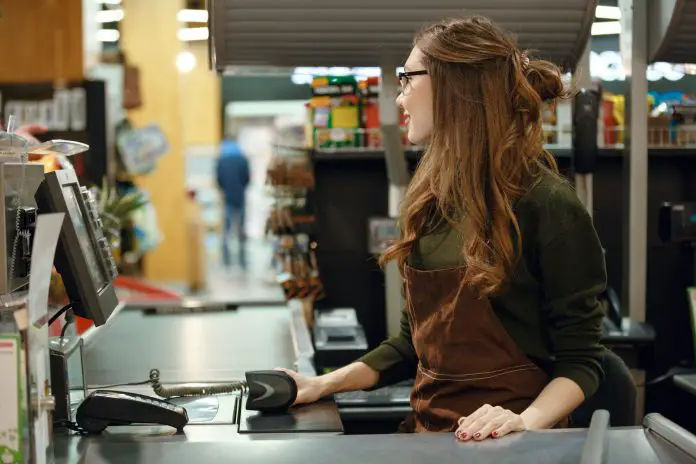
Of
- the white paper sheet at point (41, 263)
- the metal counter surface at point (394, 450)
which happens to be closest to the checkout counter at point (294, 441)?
the metal counter surface at point (394, 450)

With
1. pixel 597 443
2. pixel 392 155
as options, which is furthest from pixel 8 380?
pixel 392 155

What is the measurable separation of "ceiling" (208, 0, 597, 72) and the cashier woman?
0.77 metres

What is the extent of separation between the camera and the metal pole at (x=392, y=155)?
9.12 feet

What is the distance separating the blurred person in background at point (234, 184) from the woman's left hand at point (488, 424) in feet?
32.3

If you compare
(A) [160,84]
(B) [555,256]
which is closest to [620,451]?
(B) [555,256]

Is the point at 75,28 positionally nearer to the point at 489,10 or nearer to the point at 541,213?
the point at 489,10

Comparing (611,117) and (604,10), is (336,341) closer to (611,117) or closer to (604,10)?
(611,117)

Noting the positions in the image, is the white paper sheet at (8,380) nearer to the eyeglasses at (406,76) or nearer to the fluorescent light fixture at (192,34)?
the eyeglasses at (406,76)

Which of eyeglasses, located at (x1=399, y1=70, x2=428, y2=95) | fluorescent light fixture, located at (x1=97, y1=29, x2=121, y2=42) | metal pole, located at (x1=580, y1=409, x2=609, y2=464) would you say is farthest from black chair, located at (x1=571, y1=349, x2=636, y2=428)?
fluorescent light fixture, located at (x1=97, y1=29, x2=121, y2=42)

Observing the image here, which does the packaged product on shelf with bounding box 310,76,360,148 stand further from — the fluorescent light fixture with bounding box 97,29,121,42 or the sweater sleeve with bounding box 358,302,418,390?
the fluorescent light fixture with bounding box 97,29,121,42

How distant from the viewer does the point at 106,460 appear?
4.39ft

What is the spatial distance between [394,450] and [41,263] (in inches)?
23.3

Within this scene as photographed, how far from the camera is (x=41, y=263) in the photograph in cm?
116

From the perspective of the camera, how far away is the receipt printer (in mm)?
2490
